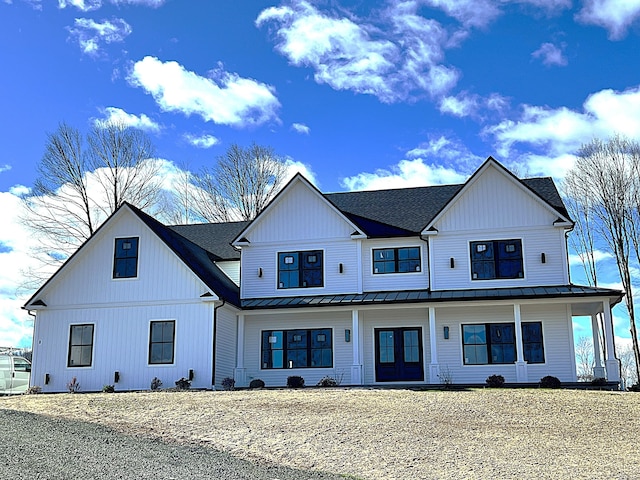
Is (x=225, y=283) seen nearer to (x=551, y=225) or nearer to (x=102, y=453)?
(x=551, y=225)

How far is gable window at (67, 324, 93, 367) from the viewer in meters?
26.3

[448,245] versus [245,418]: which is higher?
[448,245]

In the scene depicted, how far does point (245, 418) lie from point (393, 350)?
10835 millimetres

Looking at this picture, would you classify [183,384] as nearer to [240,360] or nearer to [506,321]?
[240,360]

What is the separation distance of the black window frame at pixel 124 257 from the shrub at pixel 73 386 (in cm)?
380

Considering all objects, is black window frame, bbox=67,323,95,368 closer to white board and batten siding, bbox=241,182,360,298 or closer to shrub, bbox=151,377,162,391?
shrub, bbox=151,377,162,391

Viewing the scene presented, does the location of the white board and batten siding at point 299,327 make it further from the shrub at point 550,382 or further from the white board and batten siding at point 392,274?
the shrub at point 550,382

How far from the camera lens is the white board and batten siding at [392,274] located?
90.0 ft

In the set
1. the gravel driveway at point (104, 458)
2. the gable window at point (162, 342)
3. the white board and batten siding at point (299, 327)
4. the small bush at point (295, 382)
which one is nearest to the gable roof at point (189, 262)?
the white board and batten siding at point (299, 327)

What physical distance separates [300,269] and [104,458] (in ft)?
52.7

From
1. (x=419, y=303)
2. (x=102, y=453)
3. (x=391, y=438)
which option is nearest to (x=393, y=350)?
(x=419, y=303)

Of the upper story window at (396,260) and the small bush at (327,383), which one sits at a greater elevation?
the upper story window at (396,260)

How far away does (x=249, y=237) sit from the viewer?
1142 inches

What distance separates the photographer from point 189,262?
26.4 meters
